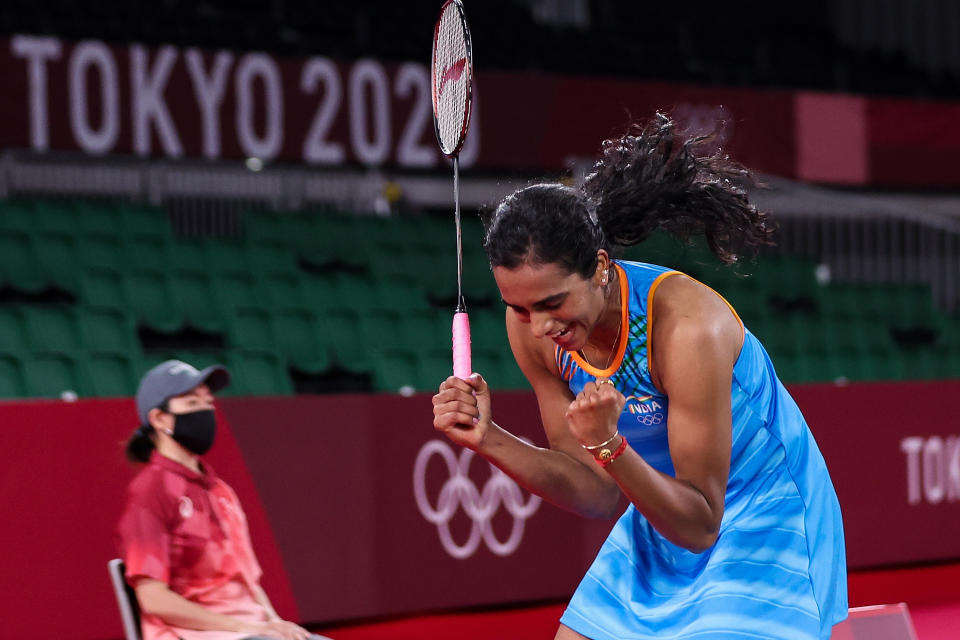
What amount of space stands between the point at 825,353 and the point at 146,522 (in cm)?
588

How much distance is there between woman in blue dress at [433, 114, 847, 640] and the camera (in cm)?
219

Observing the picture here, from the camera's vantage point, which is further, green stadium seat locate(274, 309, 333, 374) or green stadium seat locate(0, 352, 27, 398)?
green stadium seat locate(274, 309, 333, 374)

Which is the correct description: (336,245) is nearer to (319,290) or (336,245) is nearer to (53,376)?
(319,290)

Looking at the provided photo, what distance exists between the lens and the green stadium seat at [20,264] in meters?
7.02

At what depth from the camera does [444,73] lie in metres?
3.00

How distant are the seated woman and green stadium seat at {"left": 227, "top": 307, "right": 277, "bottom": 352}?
3.06 m

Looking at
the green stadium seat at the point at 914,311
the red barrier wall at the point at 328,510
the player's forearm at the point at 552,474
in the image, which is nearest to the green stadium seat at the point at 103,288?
the red barrier wall at the point at 328,510

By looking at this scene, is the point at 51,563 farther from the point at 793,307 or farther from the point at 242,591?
the point at 793,307

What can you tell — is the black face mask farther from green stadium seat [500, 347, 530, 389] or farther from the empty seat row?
the empty seat row

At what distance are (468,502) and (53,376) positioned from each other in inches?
76.4

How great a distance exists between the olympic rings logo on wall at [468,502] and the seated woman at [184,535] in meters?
1.85

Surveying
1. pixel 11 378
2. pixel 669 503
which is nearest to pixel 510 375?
pixel 11 378

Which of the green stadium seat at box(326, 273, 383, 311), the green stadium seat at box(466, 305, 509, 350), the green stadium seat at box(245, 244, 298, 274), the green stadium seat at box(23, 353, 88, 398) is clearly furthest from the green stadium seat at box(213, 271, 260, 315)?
the green stadium seat at box(23, 353, 88, 398)

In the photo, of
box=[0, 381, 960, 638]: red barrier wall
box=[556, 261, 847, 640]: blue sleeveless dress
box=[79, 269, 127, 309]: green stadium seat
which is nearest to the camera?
box=[556, 261, 847, 640]: blue sleeveless dress
